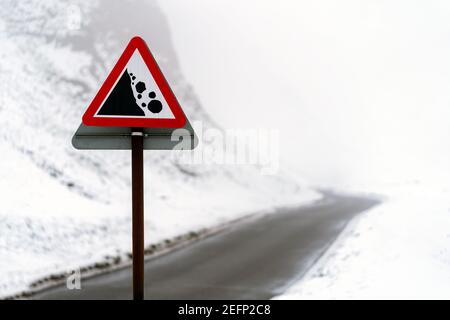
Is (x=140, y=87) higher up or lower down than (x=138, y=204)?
higher up

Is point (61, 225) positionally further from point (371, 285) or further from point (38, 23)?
point (38, 23)

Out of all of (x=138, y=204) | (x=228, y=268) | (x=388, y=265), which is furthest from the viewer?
(x=228, y=268)

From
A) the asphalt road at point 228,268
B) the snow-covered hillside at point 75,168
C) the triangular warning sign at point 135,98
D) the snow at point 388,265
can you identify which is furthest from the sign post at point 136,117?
the snow-covered hillside at point 75,168


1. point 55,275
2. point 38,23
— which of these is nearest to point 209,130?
point 38,23

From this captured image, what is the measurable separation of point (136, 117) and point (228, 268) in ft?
27.0

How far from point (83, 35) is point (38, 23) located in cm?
354

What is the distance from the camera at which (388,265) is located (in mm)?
9117

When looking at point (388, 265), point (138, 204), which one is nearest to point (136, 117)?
point (138, 204)

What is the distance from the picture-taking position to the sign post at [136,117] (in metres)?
3.35

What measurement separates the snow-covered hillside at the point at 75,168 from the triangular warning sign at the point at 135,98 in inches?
276

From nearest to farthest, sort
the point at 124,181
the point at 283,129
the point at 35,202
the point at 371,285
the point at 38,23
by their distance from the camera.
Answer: the point at 371,285
the point at 35,202
the point at 124,181
the point at 38,23
the point at 283,129

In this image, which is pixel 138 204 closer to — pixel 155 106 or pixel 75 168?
pixel 155 106

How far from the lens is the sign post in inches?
132

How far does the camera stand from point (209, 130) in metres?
42.4
